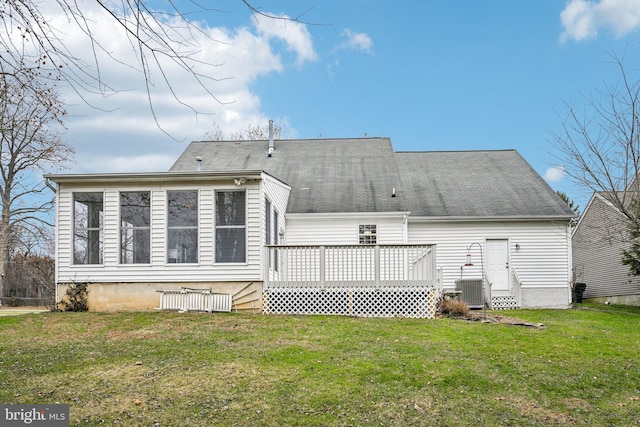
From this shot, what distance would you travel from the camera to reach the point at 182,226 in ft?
46.8

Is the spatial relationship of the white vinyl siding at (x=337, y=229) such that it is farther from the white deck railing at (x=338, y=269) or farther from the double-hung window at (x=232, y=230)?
the double-hung window at (x=232, y=230)

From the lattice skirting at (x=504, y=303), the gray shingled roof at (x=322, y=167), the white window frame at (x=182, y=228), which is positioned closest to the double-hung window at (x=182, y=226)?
the white window frame at (x=182, y=228)

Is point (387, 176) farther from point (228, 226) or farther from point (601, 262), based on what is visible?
point (601, 262)

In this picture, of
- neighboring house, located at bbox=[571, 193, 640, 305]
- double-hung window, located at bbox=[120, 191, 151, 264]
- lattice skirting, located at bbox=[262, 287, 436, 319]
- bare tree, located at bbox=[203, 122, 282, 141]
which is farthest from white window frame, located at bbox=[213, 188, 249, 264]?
bare tree, located at bbox=[203, 122, 282, 141]

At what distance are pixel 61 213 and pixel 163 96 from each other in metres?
10.7

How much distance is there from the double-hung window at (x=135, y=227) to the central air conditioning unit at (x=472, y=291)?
30.0 ft

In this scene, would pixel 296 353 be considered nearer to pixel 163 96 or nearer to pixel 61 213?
pixel 163 96

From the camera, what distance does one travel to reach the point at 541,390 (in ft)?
25.5

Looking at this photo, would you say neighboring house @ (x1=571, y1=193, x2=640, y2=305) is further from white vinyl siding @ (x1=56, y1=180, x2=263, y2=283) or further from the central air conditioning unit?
white vinyl siding @ (x1=56, y1=180, x2=263, y2=283)

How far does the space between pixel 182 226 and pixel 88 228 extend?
2295mm

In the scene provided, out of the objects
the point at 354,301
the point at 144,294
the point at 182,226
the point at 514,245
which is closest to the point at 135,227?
the point at 182,226

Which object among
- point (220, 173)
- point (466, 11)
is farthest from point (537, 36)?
point (220, 173)

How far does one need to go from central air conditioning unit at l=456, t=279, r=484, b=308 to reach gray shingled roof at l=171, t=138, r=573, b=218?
2675mm

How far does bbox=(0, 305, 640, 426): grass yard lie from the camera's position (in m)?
6.91
